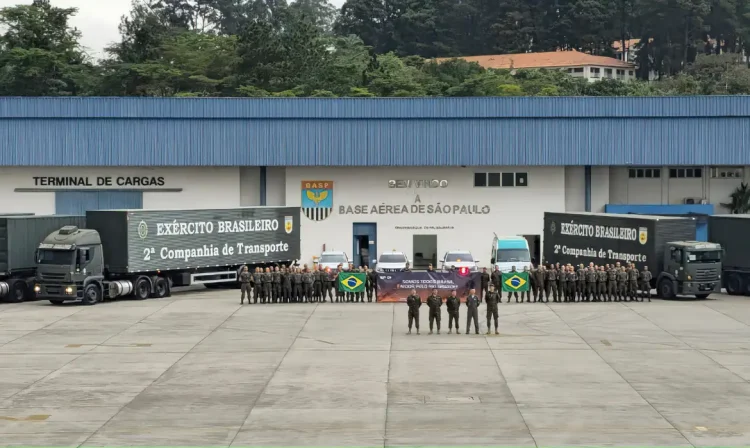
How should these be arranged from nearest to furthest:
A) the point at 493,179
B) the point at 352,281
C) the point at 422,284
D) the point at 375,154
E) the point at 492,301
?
the point at 492,301, the point at 422,284, the point at 352,281, the point at 375,154, the point at 493,179

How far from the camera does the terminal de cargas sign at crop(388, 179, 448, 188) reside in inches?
2315

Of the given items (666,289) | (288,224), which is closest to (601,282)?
(666,289)

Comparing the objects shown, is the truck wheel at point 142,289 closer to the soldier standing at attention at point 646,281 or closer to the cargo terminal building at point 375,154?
the cargo terminal building at point 375,154

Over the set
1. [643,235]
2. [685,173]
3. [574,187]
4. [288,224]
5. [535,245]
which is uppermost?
[685,173]

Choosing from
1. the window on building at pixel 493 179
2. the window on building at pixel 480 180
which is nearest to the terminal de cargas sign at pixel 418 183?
the window on building at pixel 480 180

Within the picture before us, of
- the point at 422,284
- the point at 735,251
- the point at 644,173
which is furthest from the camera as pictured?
the point at 644,173

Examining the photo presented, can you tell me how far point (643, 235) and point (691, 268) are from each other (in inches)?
85.4

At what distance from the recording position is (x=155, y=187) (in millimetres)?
58719

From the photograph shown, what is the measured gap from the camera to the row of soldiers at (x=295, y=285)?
41.2m

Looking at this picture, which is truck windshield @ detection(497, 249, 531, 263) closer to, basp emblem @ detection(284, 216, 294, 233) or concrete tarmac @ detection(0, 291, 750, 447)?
concrete tarmac @ detection(0, 291, 750, 447)

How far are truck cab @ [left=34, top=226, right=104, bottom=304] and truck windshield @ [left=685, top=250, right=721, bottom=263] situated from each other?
72.0ft

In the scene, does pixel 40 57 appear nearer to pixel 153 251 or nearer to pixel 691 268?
pixel 153 251

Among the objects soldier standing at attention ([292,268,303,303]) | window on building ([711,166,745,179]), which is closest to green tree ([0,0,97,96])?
window on building ([711,166,745,179])

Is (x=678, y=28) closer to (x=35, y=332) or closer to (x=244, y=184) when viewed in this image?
(x=244, y=184)
